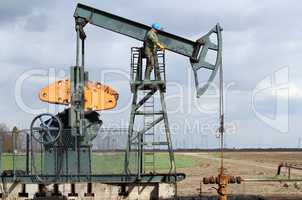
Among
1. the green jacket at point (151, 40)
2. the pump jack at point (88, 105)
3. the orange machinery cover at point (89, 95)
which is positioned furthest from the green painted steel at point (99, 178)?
the green jacket at point (151, 40)

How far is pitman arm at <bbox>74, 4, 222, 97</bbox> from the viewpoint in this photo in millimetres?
15891

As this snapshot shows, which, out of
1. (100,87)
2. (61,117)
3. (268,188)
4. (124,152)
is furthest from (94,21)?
(268,188)

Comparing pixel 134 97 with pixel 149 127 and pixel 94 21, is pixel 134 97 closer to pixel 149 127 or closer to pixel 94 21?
pixel 149 127

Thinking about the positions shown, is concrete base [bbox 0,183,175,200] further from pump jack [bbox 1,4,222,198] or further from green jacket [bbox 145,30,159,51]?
green jacket [bbox 145,30,159,51]

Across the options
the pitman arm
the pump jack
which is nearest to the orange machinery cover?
the pump jack

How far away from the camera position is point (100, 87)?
16.0 metres

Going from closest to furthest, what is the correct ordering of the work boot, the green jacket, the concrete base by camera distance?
the concrete base, the green jacket, the work boot

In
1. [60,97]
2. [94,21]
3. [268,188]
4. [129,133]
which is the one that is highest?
[94,21]

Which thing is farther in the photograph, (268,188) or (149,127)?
(268,188)

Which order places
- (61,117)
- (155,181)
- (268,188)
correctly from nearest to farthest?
(155,181)
(61,117)
(268,188)

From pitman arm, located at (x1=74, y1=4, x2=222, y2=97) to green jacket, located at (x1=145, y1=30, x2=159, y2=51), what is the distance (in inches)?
13.6

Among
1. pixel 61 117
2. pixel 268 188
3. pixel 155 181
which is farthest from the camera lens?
pixel 268 188

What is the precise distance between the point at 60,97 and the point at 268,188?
10354mm

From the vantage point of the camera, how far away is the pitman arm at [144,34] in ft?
52.1
